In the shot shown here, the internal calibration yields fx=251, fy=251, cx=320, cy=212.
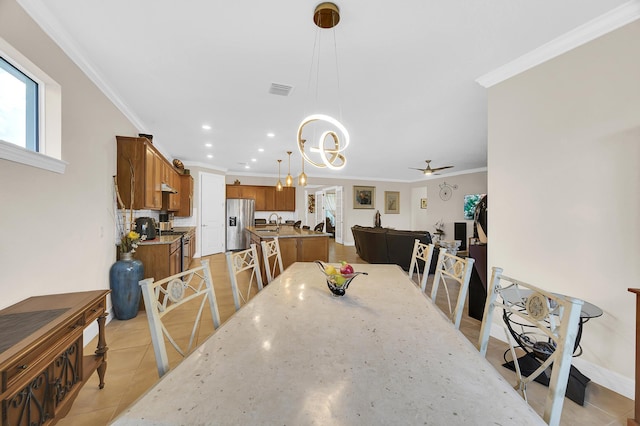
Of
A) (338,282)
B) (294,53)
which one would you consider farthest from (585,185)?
(294,53)

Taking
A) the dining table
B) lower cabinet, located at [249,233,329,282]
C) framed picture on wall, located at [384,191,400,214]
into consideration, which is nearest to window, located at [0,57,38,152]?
the dining table

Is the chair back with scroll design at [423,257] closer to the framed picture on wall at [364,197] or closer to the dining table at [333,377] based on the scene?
the dining table at [333,377]

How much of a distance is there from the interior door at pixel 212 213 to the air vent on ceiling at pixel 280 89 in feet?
15.5

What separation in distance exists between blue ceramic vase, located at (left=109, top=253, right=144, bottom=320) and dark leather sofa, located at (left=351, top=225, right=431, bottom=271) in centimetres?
419

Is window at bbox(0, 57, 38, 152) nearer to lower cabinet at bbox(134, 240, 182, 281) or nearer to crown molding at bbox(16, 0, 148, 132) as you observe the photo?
crown molding at bbox(16, 0, 148, 132)

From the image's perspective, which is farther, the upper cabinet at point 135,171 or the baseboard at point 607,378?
the upper cabinet at point 135,171

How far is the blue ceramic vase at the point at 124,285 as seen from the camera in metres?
2.77

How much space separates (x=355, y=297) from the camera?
4.73 ft

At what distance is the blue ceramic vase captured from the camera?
277 centimetres

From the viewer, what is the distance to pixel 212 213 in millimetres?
6910

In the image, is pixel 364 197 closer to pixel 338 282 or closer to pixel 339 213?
pixel 339 213

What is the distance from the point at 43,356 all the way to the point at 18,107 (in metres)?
1.67

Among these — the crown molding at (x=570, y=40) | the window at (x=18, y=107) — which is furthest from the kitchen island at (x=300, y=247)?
the crown molding at (x=570, y=40)

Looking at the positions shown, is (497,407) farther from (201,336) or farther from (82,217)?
(82,217)
